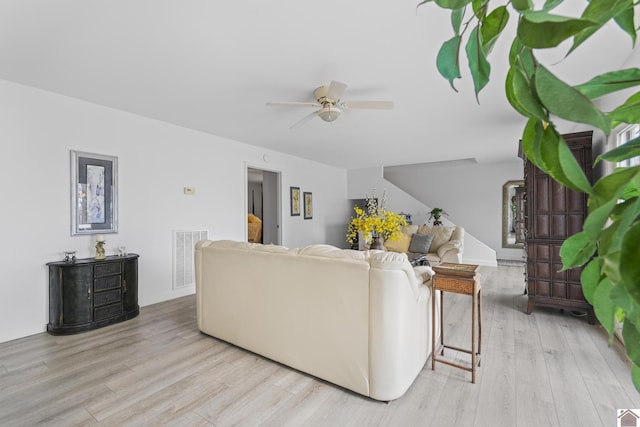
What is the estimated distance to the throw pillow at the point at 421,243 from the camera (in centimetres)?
580

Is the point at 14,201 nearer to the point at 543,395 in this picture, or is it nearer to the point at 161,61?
the point at 161,61

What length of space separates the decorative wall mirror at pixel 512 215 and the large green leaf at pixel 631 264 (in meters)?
8.28

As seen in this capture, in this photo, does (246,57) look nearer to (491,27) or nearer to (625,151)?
(491,27)

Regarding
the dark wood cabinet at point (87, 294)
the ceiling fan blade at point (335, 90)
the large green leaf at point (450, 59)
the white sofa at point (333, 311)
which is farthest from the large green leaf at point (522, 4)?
the dark wood cabinet at point (87, 294)

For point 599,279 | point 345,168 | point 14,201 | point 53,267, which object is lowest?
point 53,267

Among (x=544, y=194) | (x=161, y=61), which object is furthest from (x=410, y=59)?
(x=544, y=194)

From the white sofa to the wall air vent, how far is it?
181 centimetres

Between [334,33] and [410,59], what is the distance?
721mm

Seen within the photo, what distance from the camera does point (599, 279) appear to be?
35 centimetres

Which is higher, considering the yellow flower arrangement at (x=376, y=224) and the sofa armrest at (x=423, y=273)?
the yellow flower arrangement at (x=376, y=224)

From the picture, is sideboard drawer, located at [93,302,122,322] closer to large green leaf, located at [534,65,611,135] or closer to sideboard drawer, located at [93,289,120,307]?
sideboard drawer, located at [93,289,120,307]

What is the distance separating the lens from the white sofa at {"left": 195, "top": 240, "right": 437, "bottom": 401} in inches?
72.4

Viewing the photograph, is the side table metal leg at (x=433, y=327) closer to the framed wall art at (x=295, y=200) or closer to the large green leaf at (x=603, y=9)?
the large green leaf at (x=603, y=9)

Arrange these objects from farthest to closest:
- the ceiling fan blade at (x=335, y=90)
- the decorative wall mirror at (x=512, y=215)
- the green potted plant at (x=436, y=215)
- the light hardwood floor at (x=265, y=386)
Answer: the green potted plant at (x=436, y=215), the decorative wall mirror at (x=512, y=215), the ceiling fan blade at (x=335, y=90), the light hardwood floor at (x=265, y=386)
